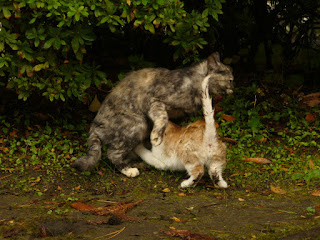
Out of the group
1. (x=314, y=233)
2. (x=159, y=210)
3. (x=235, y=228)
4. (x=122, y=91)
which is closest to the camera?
(x=314, y=233)

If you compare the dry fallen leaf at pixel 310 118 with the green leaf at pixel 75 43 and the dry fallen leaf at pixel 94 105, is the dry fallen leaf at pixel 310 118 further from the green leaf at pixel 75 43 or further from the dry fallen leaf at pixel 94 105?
the green leaf at pixel 75 43

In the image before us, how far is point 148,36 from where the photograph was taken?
274 inches

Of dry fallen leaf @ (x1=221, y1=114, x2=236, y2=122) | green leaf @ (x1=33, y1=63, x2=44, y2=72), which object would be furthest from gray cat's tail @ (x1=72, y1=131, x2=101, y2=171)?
dry fallen leaf @ (x1=221, y1=114, x2=236, y2=122)

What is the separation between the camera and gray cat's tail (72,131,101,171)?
4.96 meters

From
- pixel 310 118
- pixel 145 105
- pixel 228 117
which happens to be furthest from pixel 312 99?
pixel 145 105

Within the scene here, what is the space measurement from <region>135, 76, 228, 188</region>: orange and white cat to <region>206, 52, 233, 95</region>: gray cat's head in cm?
55

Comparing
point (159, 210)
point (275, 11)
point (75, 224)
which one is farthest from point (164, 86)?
point (275, 11)

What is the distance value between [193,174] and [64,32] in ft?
7.23

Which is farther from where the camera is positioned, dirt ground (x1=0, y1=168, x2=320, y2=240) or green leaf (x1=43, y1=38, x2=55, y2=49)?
green leaf (x1=43, y1=38, x2=55, y2=49)

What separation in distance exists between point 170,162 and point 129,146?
520mm

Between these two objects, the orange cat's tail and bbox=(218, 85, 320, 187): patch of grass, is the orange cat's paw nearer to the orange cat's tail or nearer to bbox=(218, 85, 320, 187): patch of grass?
the orange cat's tail

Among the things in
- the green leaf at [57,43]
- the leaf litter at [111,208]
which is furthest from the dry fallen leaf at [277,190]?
the green leaf at [57,43]

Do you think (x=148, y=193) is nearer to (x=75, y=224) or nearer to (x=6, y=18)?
(x=75, y=224)

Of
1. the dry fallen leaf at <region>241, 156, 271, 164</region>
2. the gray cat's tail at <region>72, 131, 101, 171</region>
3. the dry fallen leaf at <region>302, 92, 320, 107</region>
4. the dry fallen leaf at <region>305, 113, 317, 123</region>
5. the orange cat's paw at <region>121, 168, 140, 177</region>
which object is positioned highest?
the dry fallen leaf at <region>302, 92, 320, 107</region>
